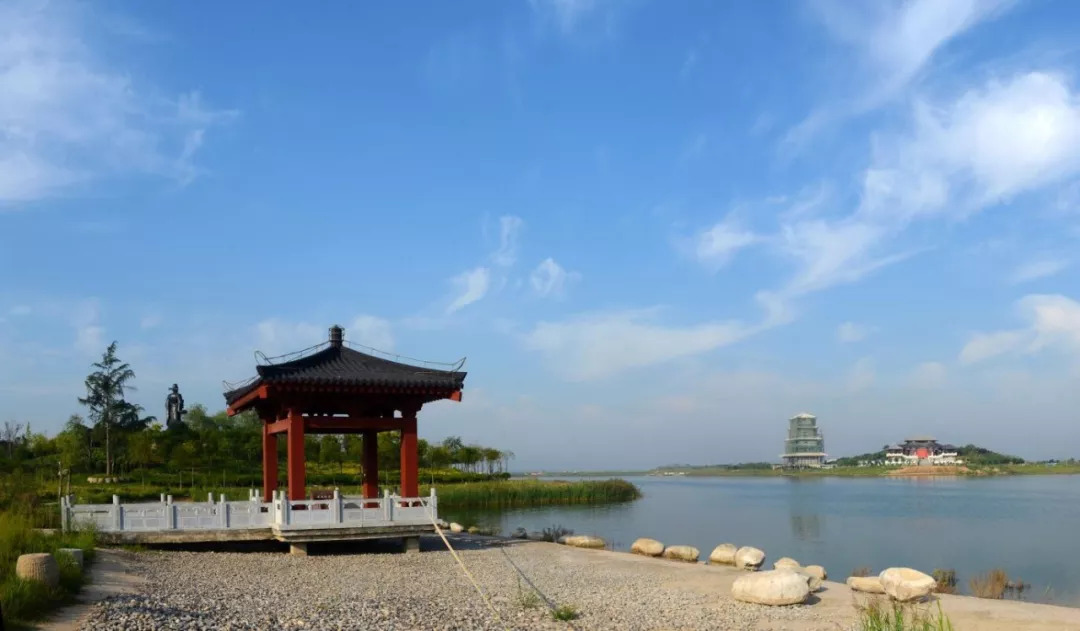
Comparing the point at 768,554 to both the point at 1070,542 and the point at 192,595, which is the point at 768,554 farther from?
the point at 192,595

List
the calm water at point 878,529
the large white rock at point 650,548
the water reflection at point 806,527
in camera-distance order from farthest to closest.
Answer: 1. the water reflection at point 806,527
2. the calm water at point 878,529
3. the large white rock at point 650,548

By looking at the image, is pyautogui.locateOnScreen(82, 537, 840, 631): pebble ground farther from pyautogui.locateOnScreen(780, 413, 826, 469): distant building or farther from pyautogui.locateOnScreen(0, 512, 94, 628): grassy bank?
pyautogui.locateOnScreen(780, 413, 826, 469): distant building

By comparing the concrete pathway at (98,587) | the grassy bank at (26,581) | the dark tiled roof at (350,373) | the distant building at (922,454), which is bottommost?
the distant building at (922,454)

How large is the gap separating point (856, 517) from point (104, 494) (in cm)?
2716

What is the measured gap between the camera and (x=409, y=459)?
1622 centimetres

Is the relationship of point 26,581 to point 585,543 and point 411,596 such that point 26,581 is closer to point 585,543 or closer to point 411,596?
point 411,596

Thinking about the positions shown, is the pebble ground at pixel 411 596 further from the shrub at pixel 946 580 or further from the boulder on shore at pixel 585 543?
the shrub at pixel 946 580

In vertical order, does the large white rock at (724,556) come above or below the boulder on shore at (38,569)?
below

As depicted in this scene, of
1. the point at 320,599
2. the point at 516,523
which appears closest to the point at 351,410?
the point at 320,599

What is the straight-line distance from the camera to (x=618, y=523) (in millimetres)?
30469

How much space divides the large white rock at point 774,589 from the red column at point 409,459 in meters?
6.96

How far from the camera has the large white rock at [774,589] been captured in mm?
11133

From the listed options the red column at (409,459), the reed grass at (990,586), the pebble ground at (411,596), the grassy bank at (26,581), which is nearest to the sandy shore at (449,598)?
the pebble ground at (411,596)

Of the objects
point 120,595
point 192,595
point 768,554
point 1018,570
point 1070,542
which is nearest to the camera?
point 120,595
